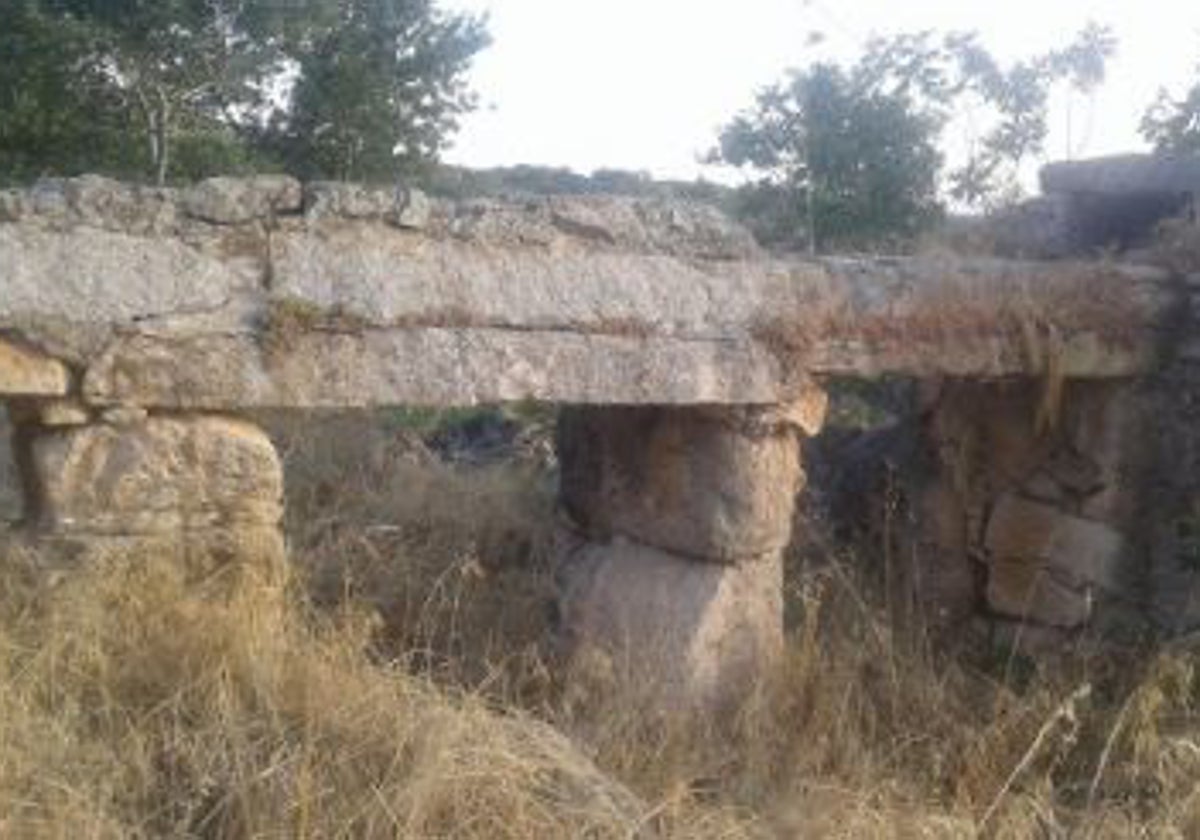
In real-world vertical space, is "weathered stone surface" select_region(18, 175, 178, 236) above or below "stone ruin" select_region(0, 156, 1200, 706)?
above

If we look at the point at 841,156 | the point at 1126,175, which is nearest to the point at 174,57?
the point at 841,156

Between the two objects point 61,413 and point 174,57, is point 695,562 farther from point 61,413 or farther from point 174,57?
point 174,57

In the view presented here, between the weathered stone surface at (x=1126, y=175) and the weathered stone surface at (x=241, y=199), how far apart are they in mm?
3803

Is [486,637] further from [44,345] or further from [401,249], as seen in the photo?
[44,345]

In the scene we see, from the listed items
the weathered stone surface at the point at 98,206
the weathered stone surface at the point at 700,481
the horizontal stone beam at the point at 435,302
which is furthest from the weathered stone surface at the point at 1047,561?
the weathered stone surface at the point at 98,206

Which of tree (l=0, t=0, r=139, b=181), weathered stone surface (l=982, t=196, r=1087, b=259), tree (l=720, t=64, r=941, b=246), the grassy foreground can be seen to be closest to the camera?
the grassy foreground

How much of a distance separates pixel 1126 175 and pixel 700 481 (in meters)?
2.75

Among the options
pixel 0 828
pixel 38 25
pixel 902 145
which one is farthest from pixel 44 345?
pixel 38 25

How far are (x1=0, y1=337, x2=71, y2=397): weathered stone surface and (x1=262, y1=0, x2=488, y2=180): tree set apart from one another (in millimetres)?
7282

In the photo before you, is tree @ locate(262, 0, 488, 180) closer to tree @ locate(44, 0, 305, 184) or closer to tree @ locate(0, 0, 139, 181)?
tree @ locate(44, 0, 305, 184)

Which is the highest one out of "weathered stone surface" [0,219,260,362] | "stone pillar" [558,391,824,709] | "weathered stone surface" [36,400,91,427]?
"weathered stone surface" [0,219,260,362]

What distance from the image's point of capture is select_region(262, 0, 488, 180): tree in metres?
11.0

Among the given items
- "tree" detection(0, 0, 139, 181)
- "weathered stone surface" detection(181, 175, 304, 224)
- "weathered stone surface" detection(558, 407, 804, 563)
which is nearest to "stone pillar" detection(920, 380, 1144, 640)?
"weathered stone surface" detection(558, 407, 804, 563)

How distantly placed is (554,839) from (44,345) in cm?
169
